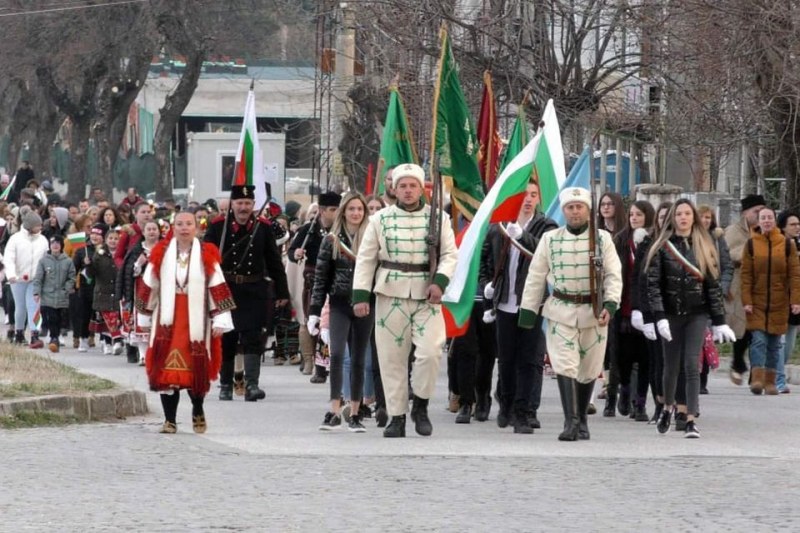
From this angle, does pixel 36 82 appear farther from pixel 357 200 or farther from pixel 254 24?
pixel 357 200

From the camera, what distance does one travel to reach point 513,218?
547 inches

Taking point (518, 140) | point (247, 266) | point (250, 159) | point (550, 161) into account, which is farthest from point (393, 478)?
point (250, 159)

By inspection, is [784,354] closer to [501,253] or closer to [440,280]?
[501,253]

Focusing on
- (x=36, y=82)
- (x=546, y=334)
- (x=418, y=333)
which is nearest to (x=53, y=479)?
(x=418, y=333)

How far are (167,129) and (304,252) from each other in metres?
35.5

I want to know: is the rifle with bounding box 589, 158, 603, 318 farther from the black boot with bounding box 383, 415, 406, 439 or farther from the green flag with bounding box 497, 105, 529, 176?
the green flag with bounding box 497, 105, 529, 176

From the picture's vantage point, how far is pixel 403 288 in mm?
12781

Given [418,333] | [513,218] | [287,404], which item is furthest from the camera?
[287,404]

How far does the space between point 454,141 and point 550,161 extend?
1.06m

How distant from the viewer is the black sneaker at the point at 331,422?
1362 centimetres

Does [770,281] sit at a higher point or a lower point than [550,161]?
lower

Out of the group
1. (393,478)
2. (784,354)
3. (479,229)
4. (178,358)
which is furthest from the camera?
(784,354)

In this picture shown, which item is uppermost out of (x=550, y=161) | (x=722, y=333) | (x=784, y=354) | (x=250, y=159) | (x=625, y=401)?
(x=250, y=159)

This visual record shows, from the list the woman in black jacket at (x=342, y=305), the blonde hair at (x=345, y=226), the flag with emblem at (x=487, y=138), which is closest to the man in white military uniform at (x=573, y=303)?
the woman in black jacket at (x=342, y=305)
